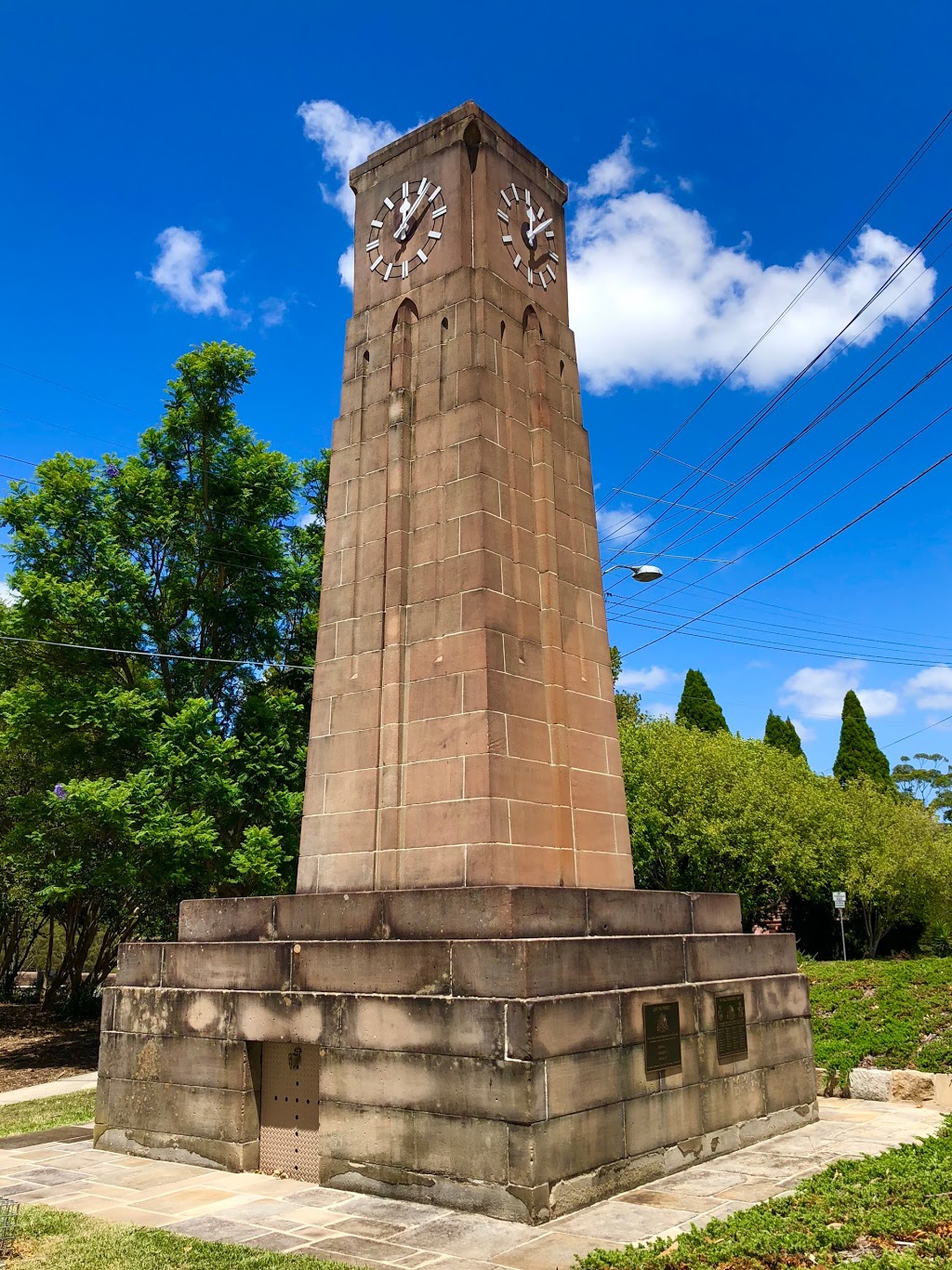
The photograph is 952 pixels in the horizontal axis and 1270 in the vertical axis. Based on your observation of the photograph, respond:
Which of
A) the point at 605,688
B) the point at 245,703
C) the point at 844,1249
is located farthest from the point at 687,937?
the point at 245,703

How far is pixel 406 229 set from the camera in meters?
12.0

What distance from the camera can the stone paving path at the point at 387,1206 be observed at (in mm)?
6905

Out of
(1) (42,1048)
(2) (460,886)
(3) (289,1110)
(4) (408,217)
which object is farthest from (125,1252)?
(1) (42,1048)

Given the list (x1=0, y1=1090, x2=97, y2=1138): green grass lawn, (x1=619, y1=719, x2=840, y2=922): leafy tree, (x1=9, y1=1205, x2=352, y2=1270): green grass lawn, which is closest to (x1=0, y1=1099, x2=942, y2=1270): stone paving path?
(x1=9, y1=1205, x2=352, y2=1270): green grass lawn

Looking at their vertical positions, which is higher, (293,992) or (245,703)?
(245,703)

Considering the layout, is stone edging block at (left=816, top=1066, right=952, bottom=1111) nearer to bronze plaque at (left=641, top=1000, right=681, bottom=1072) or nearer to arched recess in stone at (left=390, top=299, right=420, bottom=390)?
bronze plaque at (left=641, top=1000, right=681, bottom=1072)

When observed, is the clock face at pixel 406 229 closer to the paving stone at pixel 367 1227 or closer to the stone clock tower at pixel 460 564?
the stone clock tower at pixel 460 564

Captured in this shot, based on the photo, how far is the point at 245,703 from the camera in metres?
20.7

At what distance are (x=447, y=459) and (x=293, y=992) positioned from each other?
581 cm

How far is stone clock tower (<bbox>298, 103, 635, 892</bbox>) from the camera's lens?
385 inches

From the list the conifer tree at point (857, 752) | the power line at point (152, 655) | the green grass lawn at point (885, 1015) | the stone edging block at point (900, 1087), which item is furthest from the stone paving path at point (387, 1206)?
the conifer tree at point (857, 752)

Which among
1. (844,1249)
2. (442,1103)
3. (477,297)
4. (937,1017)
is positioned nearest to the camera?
(844,1249)

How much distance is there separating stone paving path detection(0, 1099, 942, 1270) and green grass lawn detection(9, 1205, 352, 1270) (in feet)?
0.96

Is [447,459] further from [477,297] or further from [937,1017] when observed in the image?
[937,1017]
